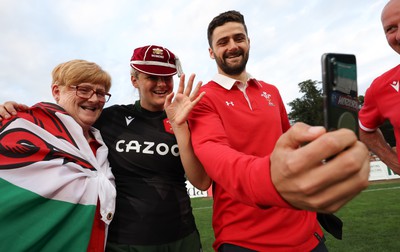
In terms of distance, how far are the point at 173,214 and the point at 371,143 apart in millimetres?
2053

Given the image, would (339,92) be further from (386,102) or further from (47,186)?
(386,102)

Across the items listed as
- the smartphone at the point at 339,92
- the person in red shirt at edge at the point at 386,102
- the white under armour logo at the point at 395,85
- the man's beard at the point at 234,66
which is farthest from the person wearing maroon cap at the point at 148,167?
the white under armour logo at the point at 395,85

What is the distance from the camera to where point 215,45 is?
2172mm

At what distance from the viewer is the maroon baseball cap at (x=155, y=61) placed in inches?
101

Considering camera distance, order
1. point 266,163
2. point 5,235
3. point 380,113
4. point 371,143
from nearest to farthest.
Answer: point 266,163
point 5,235
point 380,113
point 371,143

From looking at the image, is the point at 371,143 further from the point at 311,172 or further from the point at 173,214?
the point at 311,172

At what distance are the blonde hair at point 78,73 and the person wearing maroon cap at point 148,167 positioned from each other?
0.32 m

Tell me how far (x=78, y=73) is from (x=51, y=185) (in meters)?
0.96

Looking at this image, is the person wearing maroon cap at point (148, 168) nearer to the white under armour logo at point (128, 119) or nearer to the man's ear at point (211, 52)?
the white under armour logo at point (128, 119)

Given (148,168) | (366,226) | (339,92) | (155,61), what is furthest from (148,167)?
(366,226)

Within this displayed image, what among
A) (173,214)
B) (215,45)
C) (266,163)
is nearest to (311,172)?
(266,163)

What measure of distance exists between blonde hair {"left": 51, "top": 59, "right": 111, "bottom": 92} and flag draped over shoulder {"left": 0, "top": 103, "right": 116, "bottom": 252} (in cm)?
36

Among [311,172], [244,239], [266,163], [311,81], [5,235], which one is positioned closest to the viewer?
[311,172]

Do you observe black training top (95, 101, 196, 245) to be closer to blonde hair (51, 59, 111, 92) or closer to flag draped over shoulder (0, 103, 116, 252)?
flag draped over shoulder (0, 103, 116, 252)
